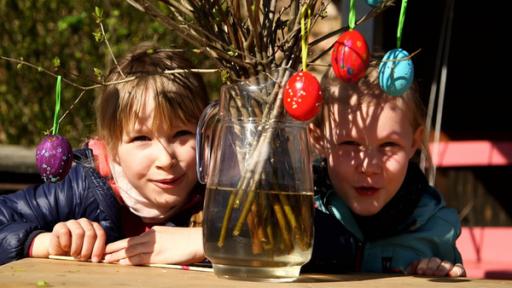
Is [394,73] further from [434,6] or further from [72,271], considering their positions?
[434,6]

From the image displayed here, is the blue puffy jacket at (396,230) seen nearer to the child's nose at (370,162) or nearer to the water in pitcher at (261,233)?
the child's nose at (370,162)

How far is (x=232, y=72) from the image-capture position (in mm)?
1890

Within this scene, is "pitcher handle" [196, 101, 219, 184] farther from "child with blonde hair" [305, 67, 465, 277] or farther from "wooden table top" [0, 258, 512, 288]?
"child with blonde hair" [305, 67, 465, 277]

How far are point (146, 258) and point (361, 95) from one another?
2.15 ft

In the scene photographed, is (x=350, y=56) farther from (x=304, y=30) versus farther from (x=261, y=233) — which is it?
(x=261, y=233)

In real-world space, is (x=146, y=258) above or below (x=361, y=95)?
below

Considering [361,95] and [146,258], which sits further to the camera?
[361,95]

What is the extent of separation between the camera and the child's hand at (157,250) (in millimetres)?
2037

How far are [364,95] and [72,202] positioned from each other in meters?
0.90

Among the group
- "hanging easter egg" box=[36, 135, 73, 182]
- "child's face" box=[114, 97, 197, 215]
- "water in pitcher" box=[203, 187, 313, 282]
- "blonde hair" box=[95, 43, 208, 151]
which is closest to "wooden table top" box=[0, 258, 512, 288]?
"water in pitcher" box=[203, 187, 313, 282]

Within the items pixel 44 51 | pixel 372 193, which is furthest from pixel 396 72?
pixel 44 51

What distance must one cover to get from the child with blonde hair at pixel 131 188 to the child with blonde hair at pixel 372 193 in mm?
346

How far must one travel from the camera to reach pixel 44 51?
7.27 meters

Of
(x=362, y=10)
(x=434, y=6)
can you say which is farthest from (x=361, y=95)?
(x=434, y=6)
